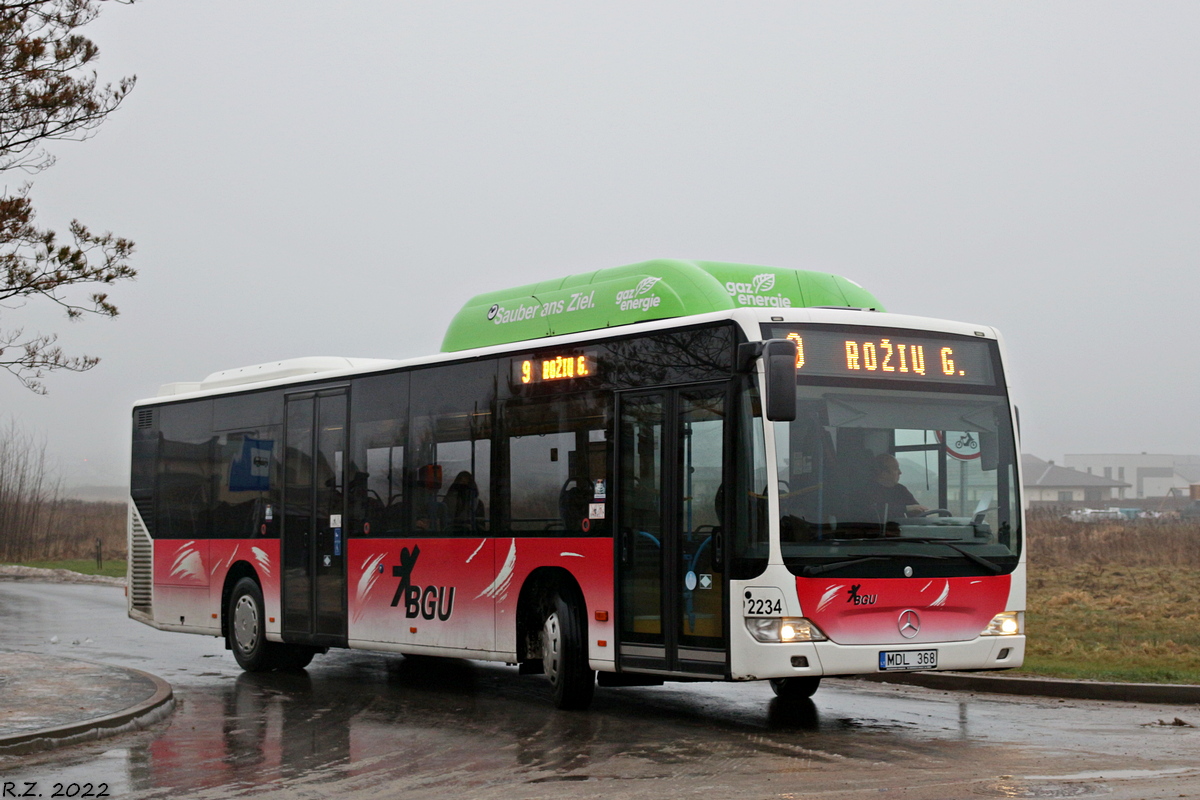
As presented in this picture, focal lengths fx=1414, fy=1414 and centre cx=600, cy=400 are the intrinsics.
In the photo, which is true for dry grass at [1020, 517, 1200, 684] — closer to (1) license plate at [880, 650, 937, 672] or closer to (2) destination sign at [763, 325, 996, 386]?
(1) license plate at [880, 650, 937, 672]

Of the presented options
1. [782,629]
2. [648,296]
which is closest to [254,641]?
[648,296]

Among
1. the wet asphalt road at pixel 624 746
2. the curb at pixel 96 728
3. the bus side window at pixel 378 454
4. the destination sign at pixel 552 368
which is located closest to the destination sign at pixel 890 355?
the destination sign at pixel 552 368

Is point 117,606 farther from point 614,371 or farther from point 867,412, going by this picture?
point 867,412

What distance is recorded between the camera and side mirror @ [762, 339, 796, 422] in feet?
32.9

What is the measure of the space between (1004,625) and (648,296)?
434cm

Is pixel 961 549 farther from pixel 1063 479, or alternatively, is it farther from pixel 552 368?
pixel 1063 479

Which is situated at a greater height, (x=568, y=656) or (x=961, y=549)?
(x=961, y=549)

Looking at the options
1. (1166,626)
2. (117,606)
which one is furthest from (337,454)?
(117,606)

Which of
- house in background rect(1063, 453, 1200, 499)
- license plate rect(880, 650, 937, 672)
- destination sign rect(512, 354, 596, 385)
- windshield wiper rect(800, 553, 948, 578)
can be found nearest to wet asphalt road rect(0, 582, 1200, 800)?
license plate rect(880, 650, 937, 672)

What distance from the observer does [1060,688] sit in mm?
13250

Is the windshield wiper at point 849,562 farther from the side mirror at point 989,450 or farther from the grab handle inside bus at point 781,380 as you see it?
the grab handle inside bus at point 781,380

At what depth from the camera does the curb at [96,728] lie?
1009 cm

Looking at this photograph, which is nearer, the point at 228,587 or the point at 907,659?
the point at 907,659

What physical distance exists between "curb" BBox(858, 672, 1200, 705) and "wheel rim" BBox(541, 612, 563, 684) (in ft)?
9.13
